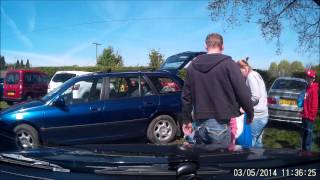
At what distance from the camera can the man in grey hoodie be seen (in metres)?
4.18

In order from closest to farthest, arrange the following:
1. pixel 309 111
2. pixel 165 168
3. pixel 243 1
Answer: pixel 165 168 → pixel 309 111 → pixel 243 1

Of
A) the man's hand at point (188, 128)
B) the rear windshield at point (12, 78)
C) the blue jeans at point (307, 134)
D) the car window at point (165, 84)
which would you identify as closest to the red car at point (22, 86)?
the rear windshield at point (12, 78)

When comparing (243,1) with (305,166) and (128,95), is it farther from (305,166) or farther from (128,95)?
(305,166)

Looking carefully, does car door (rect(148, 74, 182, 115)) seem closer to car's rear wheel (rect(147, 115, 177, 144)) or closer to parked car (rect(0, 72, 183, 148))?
parked car (rect(0, 72, 183, 148))

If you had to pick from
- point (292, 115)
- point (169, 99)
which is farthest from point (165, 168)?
point (292, 115)

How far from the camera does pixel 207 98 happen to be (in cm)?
423

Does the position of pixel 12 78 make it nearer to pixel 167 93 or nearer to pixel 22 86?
pixel 22 86

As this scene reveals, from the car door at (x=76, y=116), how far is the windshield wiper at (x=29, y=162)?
635 centimetres

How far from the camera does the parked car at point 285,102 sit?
12.1 meters

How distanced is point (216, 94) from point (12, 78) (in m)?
19.2

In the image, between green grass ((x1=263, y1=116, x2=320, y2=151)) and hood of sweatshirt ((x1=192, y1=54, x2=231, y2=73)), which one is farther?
green grass ((x1=263, y1=116, x2=320, y2=151))

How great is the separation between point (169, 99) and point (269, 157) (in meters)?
7.50

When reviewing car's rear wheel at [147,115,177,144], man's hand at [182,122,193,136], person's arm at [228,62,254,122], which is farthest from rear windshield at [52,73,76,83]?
person's arm at [228,62,254,122]

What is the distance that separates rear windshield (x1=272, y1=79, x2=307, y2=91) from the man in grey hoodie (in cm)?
905
